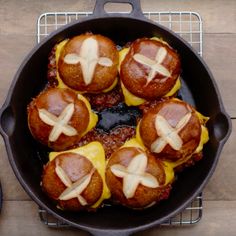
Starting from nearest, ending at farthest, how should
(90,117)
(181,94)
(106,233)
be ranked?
(106,233)
(90,117)
(181,94)

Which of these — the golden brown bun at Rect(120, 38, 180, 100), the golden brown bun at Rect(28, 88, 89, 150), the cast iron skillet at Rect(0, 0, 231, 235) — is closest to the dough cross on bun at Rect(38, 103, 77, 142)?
the golden brown bun at Rect(28, 88, 89, 150)

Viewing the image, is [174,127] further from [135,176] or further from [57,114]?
[57,114]

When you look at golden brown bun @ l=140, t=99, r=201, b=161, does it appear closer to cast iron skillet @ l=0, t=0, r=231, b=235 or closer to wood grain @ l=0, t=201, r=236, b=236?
cast iron skillet @ l=0, t=0, r=231, b=235

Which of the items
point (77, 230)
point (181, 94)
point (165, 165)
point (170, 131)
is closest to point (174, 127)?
point (170, 131)

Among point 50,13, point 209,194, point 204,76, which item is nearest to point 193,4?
point 204,76

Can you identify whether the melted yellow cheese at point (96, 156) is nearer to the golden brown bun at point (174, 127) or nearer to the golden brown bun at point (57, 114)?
the golden brown bun at point (57, 114)

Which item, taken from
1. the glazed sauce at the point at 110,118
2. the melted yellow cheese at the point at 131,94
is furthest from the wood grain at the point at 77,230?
the melted yellow cheese at the point at 131,94
